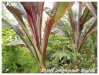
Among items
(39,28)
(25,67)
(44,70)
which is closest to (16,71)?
Result: (25,67)

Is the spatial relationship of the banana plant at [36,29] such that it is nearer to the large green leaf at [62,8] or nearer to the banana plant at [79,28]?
the large green leaf at [62,8]

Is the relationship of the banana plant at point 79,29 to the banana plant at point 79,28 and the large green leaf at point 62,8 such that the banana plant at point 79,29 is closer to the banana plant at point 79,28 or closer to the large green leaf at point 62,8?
the banana plant at point 79,28

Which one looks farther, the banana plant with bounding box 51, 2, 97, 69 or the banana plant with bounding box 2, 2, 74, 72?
the banana plant with bounding box 51, 2, 97, 69

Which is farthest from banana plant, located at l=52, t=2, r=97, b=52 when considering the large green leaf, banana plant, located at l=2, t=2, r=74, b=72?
the large green leaf

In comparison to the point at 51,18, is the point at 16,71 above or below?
below

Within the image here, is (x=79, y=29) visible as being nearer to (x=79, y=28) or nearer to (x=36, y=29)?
(x=79, y=28)

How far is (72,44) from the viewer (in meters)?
1.43

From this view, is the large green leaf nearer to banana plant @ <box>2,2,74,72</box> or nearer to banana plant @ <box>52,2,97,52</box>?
banana plant @ <box>2,2,74,72</box>

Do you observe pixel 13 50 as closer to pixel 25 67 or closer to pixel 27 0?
pixel 25 67

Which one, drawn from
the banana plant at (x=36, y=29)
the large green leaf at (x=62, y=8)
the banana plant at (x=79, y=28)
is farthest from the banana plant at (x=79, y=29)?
the large green leaf at (x=62, y=8)

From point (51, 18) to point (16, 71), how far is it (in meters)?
0.45

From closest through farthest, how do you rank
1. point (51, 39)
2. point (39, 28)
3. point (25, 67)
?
point (39, 28), point (25, 67), point (51, 39)

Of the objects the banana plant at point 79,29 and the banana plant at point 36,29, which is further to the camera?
the banana plant at point 79,29

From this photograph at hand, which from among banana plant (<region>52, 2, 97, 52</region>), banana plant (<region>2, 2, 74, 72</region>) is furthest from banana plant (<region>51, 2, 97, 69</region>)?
banana plant (<region>2, 2, 74, 72</region>)
